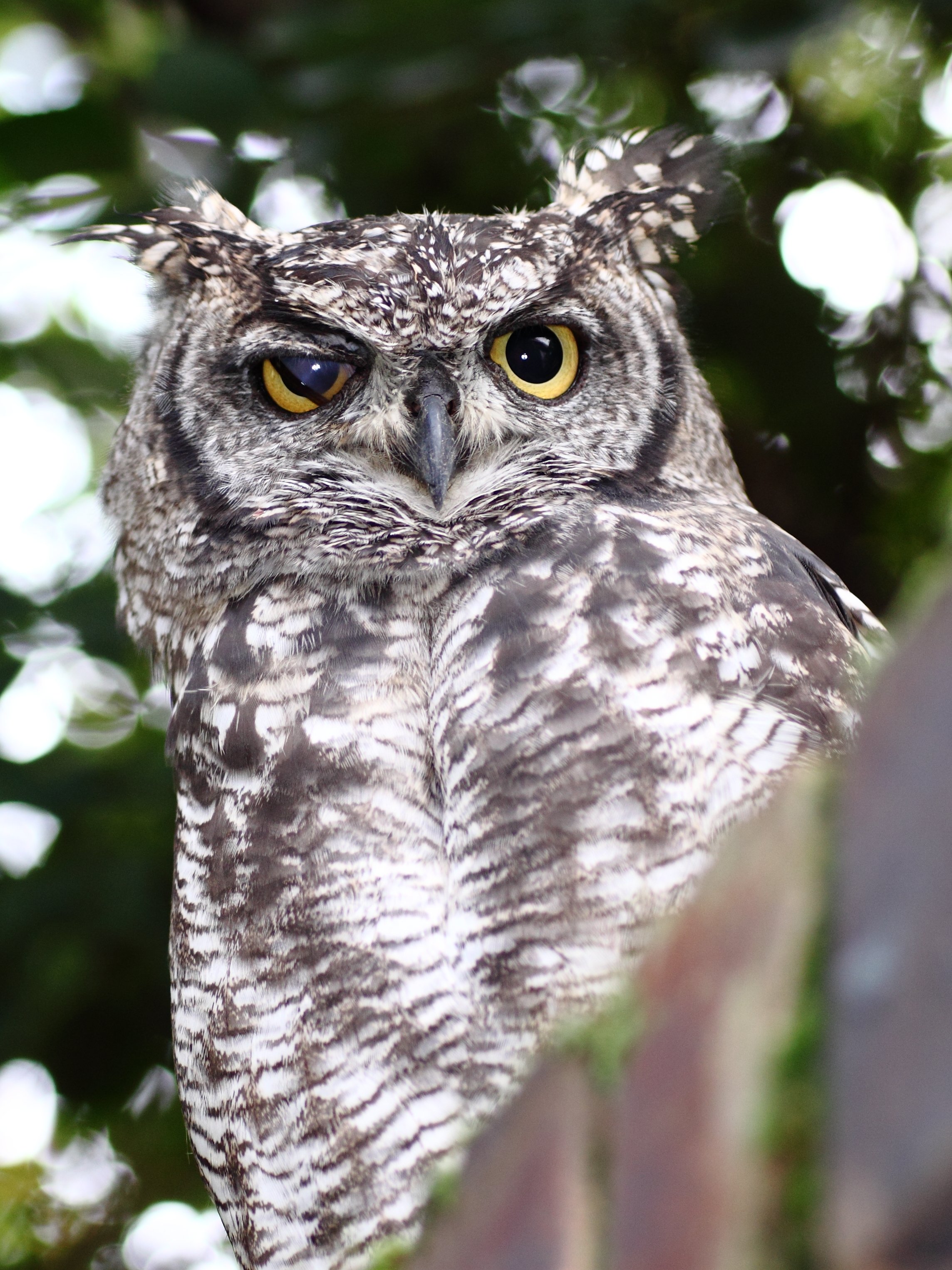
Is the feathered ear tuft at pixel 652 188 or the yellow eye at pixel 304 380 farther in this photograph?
the feathered ear tuft at pixel 652 188

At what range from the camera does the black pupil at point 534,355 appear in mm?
1916

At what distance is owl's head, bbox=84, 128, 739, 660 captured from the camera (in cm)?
183

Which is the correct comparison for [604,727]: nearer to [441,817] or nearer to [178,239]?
[441,817]

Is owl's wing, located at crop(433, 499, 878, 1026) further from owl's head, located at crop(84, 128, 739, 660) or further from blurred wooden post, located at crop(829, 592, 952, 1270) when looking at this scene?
blurred wooden post, located at crop(829, 592, 952, 1270)

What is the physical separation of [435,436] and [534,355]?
0.24m

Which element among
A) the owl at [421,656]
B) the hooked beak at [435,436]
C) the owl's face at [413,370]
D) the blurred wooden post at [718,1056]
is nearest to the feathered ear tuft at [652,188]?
the owl at [421,656]

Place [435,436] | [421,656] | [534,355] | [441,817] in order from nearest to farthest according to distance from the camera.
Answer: [441,817] < [421,656] < [435,436] < [534,355]

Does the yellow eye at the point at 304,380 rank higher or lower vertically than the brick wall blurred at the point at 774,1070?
lower

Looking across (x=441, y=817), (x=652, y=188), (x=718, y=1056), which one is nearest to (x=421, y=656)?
(x=441, y=817)

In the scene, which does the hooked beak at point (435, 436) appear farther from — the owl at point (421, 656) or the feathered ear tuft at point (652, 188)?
the feathered ear tuft at point (652, 188)

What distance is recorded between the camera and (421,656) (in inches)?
66.8

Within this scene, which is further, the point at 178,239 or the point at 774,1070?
A: the point at 178,239

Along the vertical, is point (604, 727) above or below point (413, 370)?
below

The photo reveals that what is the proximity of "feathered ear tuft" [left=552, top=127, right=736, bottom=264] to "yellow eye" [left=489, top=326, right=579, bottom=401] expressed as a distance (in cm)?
24
